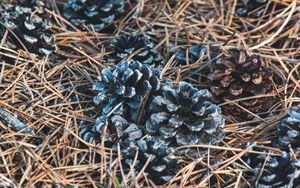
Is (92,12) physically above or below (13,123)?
above

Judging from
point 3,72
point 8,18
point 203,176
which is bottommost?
point 203,176

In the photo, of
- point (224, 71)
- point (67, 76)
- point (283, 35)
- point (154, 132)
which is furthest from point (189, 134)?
point (283, 35)

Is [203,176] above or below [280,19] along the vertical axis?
below

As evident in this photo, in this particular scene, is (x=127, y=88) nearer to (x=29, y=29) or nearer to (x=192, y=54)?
(x=192, y=54)

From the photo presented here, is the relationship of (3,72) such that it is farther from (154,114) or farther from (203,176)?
(203,176)

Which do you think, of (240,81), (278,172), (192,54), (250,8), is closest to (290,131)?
(278,172)
